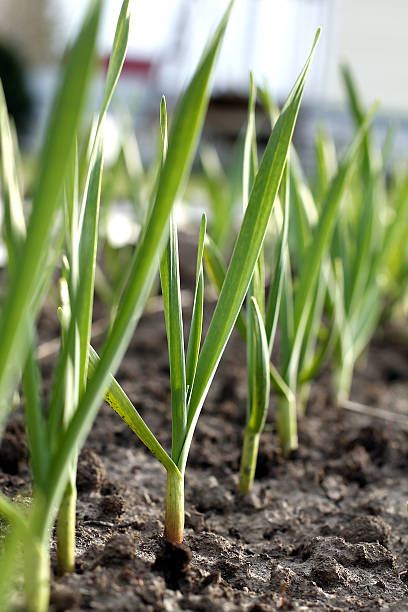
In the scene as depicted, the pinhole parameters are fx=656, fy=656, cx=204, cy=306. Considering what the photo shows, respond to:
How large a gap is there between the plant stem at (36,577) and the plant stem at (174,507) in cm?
17

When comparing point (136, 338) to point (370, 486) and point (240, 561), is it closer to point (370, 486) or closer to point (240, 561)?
point (370, 486)

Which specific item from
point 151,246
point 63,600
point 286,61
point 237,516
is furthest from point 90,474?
point 286,61

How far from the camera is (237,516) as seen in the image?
75 centimetres

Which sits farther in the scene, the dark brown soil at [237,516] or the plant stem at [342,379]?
the plant stem at [342,379]

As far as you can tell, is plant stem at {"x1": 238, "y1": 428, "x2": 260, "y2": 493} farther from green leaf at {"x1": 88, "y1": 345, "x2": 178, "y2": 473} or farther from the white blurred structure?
the white blurred structure

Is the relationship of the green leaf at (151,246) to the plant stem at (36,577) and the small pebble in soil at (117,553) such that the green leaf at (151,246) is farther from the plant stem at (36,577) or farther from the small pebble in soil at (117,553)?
the small pebble in soil at (117,553)

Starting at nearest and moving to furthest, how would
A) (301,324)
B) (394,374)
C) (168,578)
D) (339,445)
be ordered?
(168,578) → (301,324) → (339,445) → (394,374)

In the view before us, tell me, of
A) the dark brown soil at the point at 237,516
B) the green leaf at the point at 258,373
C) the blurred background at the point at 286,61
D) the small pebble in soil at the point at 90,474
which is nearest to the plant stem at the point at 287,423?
the dark brown soil at the point at 237,516

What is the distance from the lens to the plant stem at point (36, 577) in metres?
0.40

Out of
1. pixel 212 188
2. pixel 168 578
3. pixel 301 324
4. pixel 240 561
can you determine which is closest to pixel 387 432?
pixel 301 324

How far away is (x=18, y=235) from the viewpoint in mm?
431

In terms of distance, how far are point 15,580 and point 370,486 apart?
52 cm

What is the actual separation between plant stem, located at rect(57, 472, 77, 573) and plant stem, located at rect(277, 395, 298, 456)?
1.28ft

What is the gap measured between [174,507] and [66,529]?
0.39 feet
